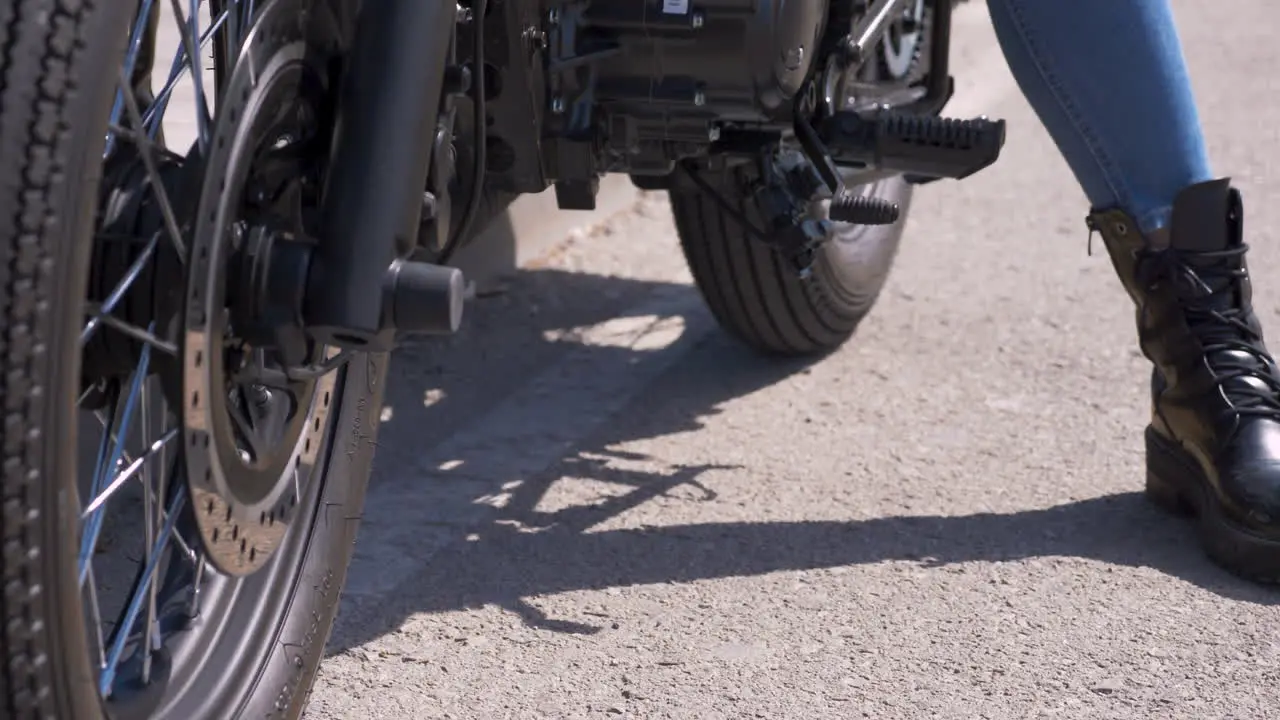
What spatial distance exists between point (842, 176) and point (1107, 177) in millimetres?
344

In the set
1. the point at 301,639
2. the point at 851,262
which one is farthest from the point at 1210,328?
the point at 301,639

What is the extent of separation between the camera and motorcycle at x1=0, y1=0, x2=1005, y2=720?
111cm

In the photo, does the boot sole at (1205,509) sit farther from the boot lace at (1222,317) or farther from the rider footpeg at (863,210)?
the rider footpeg at (863,210)

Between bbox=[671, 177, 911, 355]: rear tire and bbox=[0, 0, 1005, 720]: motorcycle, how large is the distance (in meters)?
0.48

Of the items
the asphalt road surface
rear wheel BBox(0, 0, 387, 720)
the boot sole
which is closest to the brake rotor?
rear wheel BBox(0, 0, 387, 720)

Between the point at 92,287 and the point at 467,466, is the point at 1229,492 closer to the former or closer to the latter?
the point at 467,466

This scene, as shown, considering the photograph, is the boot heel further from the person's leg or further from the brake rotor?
the brake rotor

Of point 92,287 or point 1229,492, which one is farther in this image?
point 1229,492

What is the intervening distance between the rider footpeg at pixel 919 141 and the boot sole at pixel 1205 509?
0.46m

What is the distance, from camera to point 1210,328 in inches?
85.7

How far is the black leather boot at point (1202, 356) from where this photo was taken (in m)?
2.10

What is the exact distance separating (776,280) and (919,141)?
0.55 m

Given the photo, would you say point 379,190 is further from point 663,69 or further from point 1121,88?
point 1121,88

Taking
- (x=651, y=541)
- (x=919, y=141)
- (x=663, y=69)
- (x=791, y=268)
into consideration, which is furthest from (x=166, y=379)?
(x=791, y=268)
